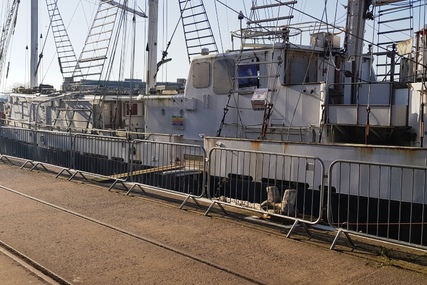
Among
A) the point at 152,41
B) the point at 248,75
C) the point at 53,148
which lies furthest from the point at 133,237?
the point at 152,41

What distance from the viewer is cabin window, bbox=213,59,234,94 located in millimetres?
11836

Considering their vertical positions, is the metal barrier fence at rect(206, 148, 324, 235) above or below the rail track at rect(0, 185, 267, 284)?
above

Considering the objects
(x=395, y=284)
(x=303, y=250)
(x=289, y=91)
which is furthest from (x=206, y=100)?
(x=395, y=284)

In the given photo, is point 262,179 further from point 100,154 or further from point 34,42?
point 34,42

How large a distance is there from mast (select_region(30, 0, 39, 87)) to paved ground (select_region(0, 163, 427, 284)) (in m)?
17.0

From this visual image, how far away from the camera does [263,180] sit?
8.50 meters

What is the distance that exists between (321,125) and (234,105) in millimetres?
2747

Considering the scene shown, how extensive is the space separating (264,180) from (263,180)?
2 centimetres

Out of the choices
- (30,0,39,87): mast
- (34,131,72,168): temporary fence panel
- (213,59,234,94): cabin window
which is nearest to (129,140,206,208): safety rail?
(213,59,234,94): cabin window

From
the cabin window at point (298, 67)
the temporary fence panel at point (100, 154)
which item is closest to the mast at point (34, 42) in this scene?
the temporary fence panel at point (100, 154)

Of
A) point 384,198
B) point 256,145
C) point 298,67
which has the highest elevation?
point 298,67

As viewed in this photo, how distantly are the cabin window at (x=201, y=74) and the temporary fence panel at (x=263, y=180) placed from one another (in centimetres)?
377

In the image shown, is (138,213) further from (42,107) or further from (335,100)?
(42,107)

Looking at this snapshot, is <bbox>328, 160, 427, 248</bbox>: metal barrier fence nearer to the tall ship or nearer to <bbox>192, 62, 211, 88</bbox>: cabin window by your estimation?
the tall ship
